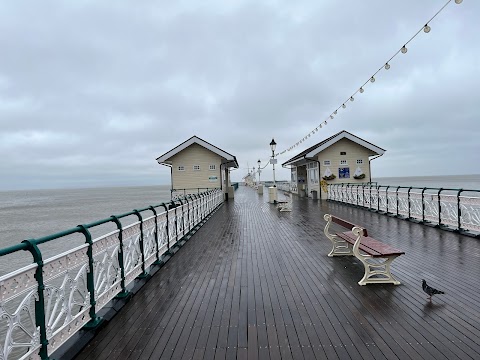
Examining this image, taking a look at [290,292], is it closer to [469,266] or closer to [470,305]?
[470,305]

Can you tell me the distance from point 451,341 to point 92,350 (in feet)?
10.9

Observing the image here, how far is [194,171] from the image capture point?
21.8 meters

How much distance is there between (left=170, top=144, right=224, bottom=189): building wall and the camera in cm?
2180

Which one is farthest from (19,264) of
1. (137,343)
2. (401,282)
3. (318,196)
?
(318,196)

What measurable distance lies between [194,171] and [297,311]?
61.8ft

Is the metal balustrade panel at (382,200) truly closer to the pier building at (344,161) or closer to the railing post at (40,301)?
the pier building at (344,161)

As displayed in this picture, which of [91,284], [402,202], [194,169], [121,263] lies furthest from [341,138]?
[91,284]

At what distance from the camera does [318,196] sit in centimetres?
2053

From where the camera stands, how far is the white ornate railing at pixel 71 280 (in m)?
2.25

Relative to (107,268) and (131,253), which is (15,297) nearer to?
(107,268)

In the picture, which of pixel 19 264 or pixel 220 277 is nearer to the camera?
pixel 220 277

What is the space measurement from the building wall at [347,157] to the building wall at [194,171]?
749cm

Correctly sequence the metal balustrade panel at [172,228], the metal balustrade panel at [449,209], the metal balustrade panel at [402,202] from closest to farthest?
the metal balustrade panel at [172,228]
the metal balustrade panel at [449,209]
the metal balustrade panel at [402,202]

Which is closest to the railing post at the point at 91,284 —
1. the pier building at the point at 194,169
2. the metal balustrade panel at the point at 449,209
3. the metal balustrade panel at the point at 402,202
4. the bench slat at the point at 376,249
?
the bench slat at the point at 376,249
